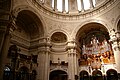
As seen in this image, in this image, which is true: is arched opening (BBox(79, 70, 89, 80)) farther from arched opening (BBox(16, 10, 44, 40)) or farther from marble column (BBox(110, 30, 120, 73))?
arched opening (BBox(16, 10, 44, 40))

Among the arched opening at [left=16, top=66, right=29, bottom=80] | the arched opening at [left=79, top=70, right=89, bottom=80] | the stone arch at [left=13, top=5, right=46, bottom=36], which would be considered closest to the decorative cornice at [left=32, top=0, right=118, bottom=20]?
the stone arch at [left=13, top=5, right=46, bottom=36]

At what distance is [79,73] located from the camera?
18.0 m

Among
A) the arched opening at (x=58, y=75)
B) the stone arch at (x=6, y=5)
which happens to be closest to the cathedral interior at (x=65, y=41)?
the arched opening at (x=58, y=75)

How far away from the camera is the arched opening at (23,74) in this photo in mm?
13672

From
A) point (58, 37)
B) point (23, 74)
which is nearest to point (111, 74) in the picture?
point (58, 37)

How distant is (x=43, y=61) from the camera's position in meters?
16.5

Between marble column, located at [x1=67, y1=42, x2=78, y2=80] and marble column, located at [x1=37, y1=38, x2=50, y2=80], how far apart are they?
2.77 m

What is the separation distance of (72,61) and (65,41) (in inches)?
137

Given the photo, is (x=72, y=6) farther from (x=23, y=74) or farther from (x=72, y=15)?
(x=23, y=74)

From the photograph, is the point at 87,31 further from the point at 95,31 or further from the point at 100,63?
the point at 100,63

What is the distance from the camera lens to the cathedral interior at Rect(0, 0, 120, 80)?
15734 mm

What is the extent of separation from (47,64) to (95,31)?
9276 millimetres

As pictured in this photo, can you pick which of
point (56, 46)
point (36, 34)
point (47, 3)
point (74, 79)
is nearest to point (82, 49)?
point (56, 46)

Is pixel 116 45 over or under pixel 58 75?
over
